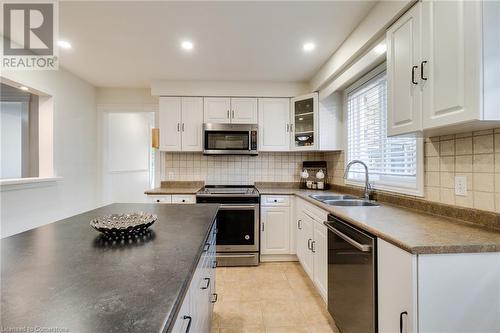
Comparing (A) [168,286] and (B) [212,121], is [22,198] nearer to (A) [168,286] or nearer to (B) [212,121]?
(B) [212,121]

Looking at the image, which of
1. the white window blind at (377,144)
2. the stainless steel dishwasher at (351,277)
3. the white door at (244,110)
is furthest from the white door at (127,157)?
the stainless steel dishwasher at (351,277)

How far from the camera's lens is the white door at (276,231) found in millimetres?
3035

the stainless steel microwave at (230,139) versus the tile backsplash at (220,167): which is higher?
the stainless steel microwave at (230,139)

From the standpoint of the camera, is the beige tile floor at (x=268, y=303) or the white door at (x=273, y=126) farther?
the white door at (x=273, y=126)

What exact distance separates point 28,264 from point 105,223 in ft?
1.12

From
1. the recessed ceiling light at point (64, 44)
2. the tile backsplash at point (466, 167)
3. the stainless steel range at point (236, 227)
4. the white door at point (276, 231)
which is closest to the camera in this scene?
the tile backsplash at point (466, 167)

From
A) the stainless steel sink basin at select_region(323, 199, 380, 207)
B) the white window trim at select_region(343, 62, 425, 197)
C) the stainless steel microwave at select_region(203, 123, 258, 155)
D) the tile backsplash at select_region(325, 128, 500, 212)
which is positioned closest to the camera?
the tile backsplash at select_region(325, 128, 500, 212)

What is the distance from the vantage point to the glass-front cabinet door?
3.05m

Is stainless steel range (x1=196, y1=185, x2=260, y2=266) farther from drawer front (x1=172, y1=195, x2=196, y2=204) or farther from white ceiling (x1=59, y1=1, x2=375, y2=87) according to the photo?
white ceiling (x1=59, y1=1, x2=375, y2=87)

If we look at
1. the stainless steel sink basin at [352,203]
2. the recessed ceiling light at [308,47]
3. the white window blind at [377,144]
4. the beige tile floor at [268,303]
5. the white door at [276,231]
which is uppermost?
the recessed ceiling light at [308,47]

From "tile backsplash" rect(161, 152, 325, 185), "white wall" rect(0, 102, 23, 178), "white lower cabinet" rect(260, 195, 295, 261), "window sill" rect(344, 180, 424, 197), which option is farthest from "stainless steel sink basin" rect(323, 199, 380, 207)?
"white wall" rect(0, 102, 23, 178)

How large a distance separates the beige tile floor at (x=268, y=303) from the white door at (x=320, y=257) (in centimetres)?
20

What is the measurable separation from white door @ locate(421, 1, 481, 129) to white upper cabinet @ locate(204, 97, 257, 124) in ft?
7.33

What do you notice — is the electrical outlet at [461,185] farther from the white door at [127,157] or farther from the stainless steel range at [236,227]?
the white door at [127,157]
